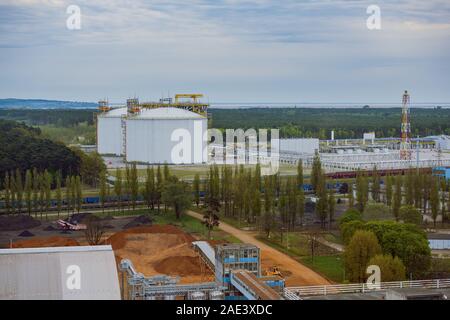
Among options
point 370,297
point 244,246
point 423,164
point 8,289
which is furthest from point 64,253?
point 423,164

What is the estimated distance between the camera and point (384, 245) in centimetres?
1008

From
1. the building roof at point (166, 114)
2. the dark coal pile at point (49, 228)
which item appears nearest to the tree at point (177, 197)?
the dark coal pile at point (49, 228)

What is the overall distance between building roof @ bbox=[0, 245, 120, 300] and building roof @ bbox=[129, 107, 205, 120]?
16.9 metres

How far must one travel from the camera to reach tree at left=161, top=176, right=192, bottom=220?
15.3 meters

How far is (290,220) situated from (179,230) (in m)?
2.61

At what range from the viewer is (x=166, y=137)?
24422 mm

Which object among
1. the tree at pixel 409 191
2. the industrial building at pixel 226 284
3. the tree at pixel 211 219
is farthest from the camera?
the tree at pixel 409 191

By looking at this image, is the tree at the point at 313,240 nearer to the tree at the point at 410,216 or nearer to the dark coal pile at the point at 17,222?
the tree at the point at 410,216

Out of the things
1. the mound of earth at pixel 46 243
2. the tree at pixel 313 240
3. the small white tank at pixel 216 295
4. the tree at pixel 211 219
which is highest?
the tree at pixel 211 219

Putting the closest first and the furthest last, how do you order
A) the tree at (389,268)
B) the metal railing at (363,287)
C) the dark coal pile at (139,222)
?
the metal railing at (363,287) < the tree at (389,268) < the dark coal pile at (139,222)

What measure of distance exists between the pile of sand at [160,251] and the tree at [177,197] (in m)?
1.73

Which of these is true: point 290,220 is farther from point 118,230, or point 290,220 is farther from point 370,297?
point 370,297

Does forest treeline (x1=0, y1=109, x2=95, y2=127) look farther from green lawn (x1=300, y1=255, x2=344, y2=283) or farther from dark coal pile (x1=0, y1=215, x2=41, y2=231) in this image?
green lawn (x1=300, y1=255, x2=344, y2=283)

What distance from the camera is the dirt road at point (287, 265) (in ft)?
33.3
